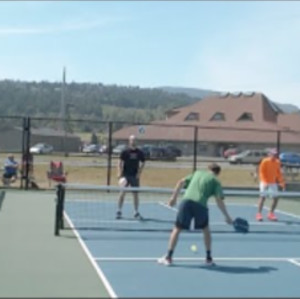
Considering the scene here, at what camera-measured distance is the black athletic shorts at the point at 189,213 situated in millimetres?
9711

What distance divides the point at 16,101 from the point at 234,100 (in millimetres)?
31704

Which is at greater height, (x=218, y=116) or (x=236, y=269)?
(x=218, y=116)

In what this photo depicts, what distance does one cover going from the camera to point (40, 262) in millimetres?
9727

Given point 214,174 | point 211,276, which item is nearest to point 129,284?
point 211,276

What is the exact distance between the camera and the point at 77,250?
10734 mm

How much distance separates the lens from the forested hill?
9412cm

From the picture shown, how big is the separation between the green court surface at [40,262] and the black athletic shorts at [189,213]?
1.35 m

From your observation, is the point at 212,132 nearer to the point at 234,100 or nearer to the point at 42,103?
the point at 234,100

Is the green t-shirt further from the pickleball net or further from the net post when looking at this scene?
the net post

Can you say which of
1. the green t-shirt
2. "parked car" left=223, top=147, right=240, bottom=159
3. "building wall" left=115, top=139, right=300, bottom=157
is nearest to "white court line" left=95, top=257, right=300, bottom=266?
the green t-shirt

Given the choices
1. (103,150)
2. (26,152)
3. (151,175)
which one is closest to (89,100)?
(151,175)

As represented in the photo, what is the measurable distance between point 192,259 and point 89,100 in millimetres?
121285

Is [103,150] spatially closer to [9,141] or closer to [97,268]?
[9,141]

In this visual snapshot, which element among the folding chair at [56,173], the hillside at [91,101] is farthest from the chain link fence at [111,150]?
the hillside at [91,101]
